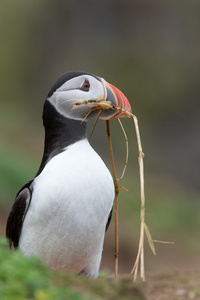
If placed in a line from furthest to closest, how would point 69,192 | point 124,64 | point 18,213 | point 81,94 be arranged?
point 124,64 < point 81,94 < point 18,213 < point 69,192

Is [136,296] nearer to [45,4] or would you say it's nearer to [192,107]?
[192,107]

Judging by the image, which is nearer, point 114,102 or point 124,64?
point 114,102

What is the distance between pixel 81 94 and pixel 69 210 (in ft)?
3.08

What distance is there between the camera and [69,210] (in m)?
4.01

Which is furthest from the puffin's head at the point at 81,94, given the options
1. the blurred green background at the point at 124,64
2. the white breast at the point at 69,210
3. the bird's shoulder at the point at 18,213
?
the blurred green background at the point at 124,64

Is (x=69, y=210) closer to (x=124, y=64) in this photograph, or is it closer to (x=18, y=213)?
(x=18, y=213)

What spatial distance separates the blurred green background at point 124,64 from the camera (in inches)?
730

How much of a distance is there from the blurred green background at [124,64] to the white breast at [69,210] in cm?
1261

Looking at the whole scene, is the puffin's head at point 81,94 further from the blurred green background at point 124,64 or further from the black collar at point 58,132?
the blurred green background at point 124,64

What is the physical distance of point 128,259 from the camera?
1041 centimetres

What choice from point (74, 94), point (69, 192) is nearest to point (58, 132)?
point (74, 94)

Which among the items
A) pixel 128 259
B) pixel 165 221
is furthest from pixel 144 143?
pixel 128 259

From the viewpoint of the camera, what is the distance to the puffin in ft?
13.2

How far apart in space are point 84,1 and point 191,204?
963 cm
